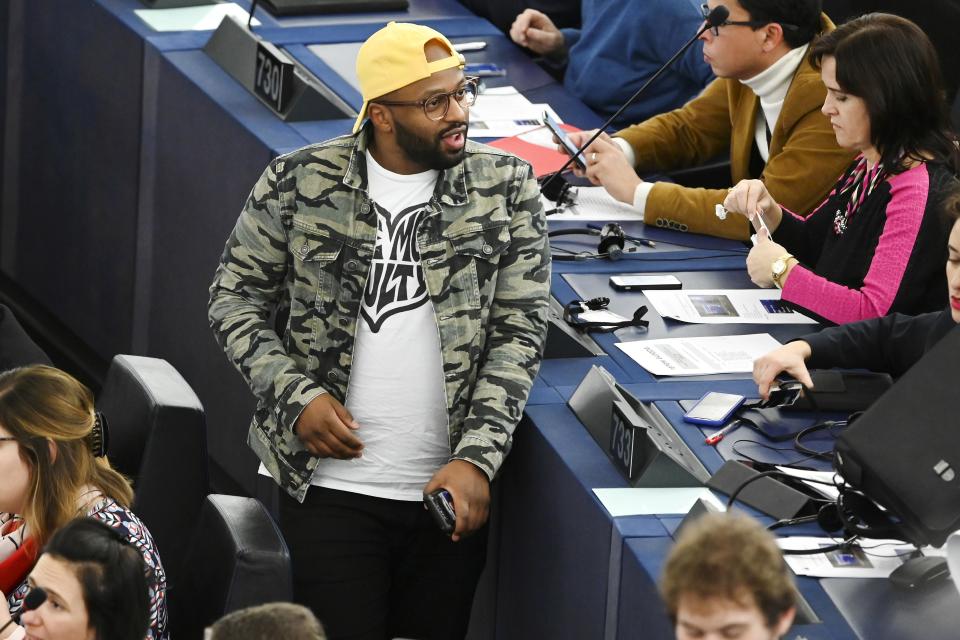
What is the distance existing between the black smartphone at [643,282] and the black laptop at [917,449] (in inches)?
38.6

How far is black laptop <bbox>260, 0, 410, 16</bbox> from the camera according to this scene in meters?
4.68

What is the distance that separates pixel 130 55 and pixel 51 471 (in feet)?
6.78

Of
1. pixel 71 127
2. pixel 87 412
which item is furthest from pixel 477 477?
pixel 71 127

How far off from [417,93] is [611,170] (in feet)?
3.55

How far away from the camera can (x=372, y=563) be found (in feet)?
9.02

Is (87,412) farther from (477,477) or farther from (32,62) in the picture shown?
(32,62)

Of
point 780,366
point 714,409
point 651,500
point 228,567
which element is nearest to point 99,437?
point 228,567

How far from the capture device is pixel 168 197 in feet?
14.0

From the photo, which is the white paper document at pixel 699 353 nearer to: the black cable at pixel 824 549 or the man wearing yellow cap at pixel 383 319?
the man wearing yellow cap at pixel 383 319

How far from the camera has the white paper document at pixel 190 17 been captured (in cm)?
449

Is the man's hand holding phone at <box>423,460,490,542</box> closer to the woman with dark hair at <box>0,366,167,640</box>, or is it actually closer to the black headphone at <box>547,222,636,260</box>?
the woman with dark hair at <box>0,366,167,640</box>

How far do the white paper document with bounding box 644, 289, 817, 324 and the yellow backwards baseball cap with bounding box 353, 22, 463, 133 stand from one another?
78 centimetres

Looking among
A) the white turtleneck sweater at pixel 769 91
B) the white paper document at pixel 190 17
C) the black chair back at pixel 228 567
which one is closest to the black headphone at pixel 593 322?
the white turtleneck sweater at pixel 769 91

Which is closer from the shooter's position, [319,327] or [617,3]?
[319,327]
